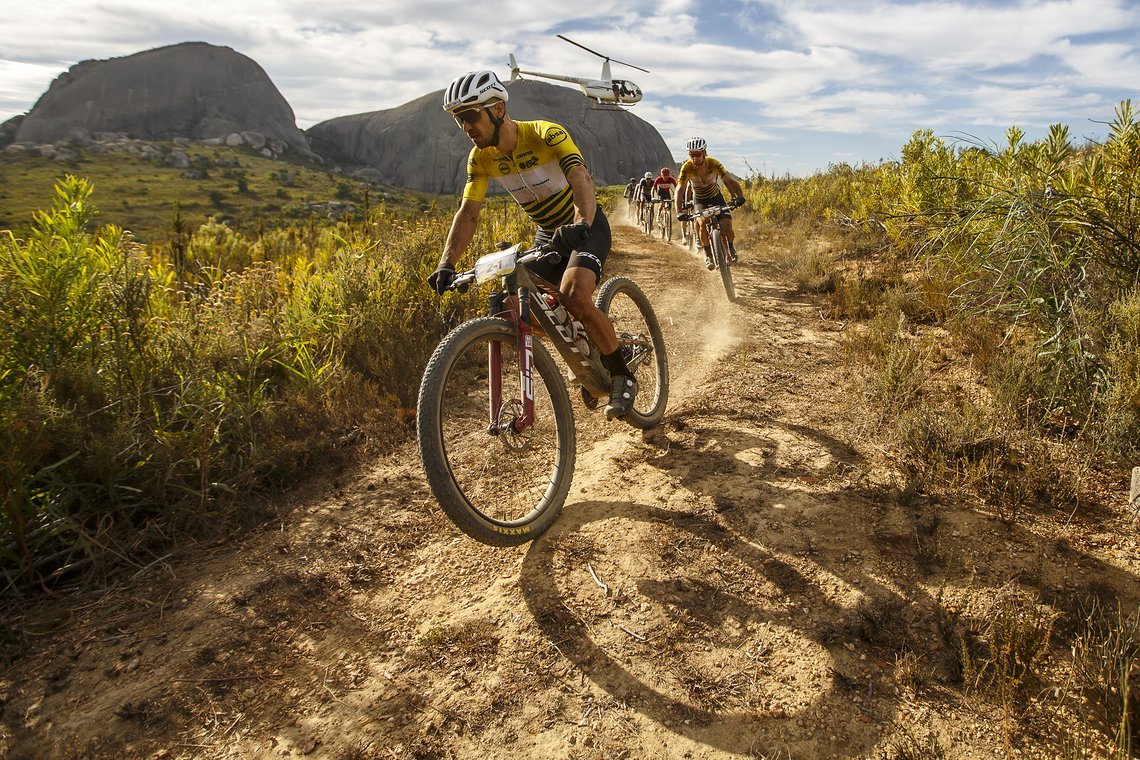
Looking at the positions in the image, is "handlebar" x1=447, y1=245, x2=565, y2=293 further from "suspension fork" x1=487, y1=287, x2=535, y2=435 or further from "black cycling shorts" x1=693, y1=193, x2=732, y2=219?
"black cycling shorts" x1=693, y1=193, x2=732, y2=219

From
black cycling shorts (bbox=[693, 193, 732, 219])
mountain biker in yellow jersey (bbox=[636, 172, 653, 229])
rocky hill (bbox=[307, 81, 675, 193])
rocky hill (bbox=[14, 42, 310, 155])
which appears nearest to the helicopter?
mountain biker in yellow jersey (bbox=[636, 172, 653, 229])

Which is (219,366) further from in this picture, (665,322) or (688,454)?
(665,322)

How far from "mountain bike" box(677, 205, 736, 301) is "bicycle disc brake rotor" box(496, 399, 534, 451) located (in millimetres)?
7031

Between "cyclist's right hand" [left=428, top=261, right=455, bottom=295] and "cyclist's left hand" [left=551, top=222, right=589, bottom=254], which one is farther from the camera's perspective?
"cyclist's right hand" [left=428, top=261, right=455, bottom=295]

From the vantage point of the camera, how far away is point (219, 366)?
15.9 ft

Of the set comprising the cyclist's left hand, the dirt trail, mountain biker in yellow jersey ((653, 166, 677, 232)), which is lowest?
the dirt trail

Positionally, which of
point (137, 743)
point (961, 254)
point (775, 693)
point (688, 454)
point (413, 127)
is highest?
point (413, 127)

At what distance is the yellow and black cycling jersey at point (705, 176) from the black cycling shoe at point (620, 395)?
24.6 ft

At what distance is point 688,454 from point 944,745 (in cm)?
244

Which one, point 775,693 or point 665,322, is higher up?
point 665,322

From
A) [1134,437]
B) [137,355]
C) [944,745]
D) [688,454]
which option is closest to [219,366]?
[137,355]

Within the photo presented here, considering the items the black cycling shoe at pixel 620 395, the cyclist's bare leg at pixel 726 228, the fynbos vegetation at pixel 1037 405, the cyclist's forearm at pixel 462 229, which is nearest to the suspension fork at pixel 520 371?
the cyclist's forearm at pixel 462 229

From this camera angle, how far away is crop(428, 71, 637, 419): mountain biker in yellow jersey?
148 inches

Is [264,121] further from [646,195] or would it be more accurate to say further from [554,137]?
[554,137]
